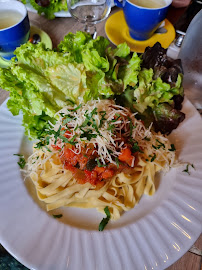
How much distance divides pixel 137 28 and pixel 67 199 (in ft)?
5.72

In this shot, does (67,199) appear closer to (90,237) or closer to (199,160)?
(90,237)

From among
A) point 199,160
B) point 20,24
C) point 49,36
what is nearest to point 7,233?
point 199,160

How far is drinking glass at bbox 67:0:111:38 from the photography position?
2.23 meters

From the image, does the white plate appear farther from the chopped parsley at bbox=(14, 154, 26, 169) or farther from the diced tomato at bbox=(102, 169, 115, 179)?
the diced tomato at bbox=(102, 169, 115, 179)

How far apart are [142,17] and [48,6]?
1038 mm

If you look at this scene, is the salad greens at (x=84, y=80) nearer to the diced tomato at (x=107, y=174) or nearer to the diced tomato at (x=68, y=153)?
the diced tomato at (x=68, y=153)

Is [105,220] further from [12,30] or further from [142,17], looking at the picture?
[142,17]

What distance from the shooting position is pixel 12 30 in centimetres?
195

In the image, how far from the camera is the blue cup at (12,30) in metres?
1.96

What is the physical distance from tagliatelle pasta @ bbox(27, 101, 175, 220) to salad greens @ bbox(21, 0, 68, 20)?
1.45 m

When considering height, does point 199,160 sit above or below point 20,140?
above

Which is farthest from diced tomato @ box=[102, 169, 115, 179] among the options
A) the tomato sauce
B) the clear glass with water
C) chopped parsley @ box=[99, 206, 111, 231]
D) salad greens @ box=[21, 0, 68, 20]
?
salad greens @ box=[21, 0, 68, 20]

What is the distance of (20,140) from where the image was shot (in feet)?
Result: 5.83

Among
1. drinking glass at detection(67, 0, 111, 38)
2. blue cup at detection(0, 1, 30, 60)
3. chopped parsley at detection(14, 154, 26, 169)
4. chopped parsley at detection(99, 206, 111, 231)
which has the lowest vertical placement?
chopped parsley at detection(14, 154, 26, 169)
